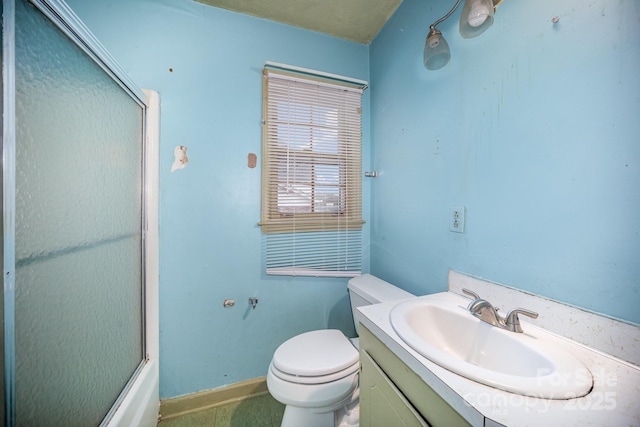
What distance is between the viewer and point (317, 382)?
963 millimetres

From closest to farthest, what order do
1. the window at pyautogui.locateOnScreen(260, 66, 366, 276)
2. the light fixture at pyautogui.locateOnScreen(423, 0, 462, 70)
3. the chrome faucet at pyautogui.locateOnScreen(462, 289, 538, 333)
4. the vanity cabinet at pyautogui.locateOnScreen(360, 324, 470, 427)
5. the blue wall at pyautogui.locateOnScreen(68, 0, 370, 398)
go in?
the vanity cabinet at pyautogui.locateOnScreen(360, 324, 470, 427) → the chrome faucet at pyautogui.locateOnScreen(462, 289, 538, 333) → the light fixture at pyautogui.locateOnScreen(423, 0, 462, 70) → the blue wall at pyautogui.locateOnScreen(68, 0, 370, 398) → the window at pyautogui.locateOnScreen(260, 66, 366, 276)

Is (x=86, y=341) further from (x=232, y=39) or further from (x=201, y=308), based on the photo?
(x=232, y=39)

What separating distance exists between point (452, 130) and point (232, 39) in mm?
1373

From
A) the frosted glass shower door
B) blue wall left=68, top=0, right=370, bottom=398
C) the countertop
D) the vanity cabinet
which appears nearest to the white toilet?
the vanity cabinet

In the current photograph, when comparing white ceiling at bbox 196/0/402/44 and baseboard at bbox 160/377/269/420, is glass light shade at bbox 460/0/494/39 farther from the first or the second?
baseboard at bbox 160/377/269/420

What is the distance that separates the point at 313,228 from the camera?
148cm

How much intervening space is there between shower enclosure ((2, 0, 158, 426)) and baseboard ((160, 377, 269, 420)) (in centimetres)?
19

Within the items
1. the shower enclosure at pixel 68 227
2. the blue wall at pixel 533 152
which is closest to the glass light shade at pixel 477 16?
the blue wall at pixel 533 152

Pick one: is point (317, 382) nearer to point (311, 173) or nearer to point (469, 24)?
point (311, 173)

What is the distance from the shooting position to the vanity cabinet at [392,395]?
506 mm

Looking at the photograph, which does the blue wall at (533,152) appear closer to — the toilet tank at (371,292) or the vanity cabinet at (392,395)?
the toilet tank at (371,292)

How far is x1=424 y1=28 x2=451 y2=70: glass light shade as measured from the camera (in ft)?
3.09

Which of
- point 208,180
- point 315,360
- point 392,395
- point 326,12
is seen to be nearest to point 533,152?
point 392,395

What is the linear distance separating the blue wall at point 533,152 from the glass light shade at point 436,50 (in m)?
0.06
